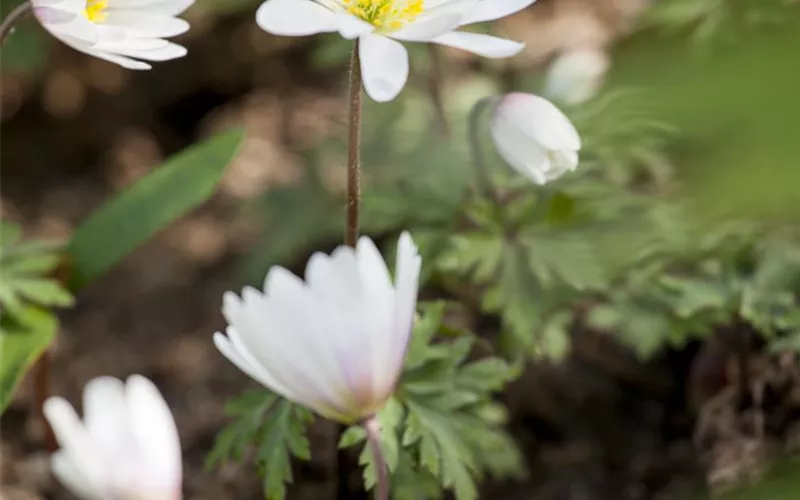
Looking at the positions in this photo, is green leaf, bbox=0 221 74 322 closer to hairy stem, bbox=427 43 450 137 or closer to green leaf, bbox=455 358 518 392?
green leaf, bbox=455 358 518 392

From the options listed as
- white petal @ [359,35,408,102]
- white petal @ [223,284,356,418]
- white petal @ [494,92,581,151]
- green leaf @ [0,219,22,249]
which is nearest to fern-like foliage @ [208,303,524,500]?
white petal @ [223,284,356,418]

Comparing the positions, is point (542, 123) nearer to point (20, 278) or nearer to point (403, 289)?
point (403, 289)

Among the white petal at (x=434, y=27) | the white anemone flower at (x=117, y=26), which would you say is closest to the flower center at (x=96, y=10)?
the white anemone flower at (x=117, y=26)

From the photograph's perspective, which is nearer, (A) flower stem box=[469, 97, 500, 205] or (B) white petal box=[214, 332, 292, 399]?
(B) white petal box=[214, 332, 292, 399]

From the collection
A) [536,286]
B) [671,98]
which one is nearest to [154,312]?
[536,286]

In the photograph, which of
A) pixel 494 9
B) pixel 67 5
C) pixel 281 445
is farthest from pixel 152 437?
pixel 494 9

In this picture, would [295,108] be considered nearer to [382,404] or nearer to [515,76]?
[515,76]
